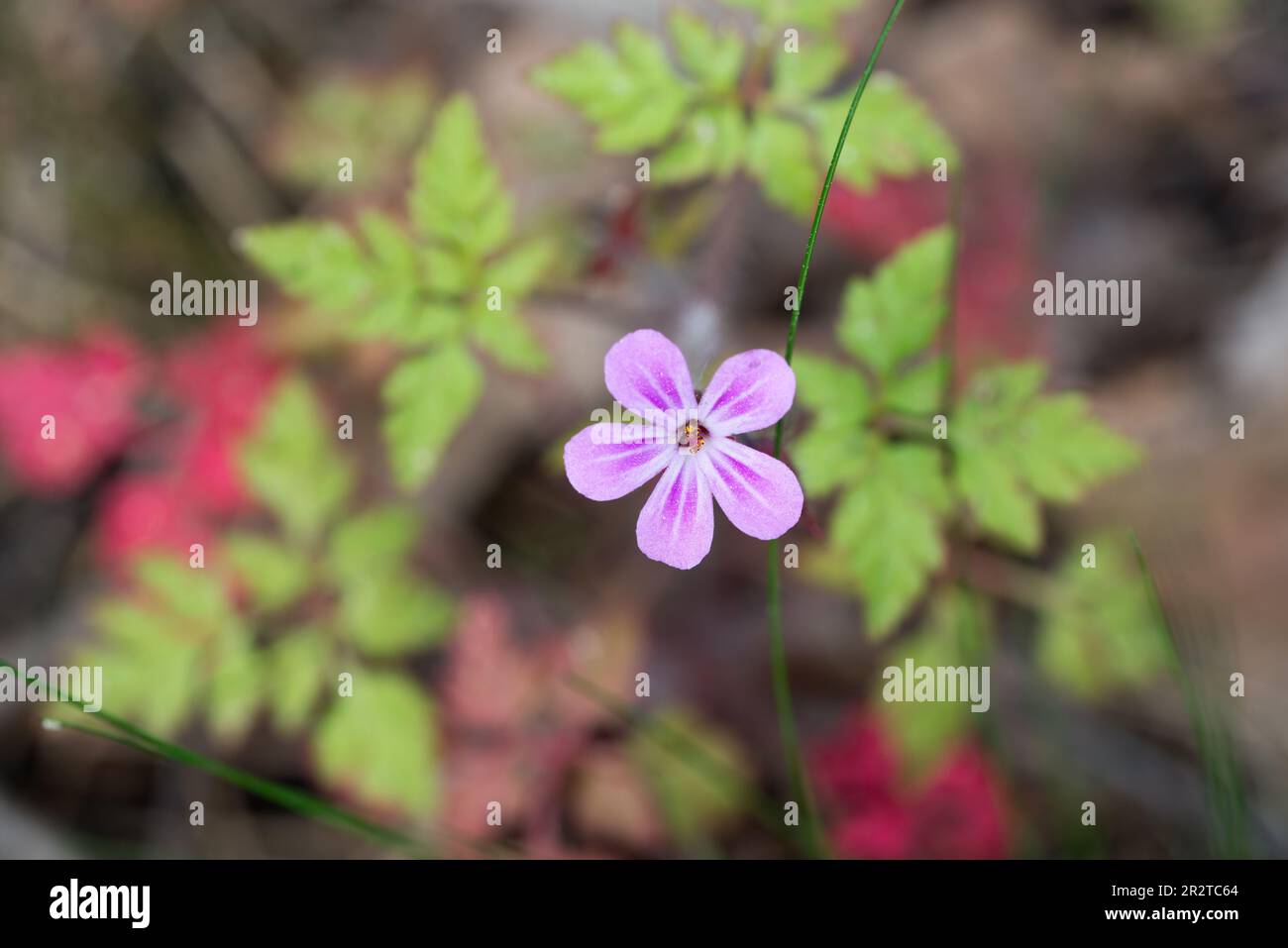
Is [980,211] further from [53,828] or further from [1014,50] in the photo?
[53,828]

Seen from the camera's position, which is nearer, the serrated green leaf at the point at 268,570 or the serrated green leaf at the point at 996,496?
the serrated green leaf at the point at 996,496

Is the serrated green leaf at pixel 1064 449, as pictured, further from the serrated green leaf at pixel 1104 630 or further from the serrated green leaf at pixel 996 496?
the serrated green leaf at pixel 1104 630

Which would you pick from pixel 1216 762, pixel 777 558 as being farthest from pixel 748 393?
pixel 1216 762

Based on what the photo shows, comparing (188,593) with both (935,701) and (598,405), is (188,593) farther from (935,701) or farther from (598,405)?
(935,701)

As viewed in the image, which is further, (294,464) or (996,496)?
(294,464)

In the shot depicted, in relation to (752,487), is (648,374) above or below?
above
